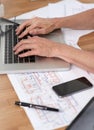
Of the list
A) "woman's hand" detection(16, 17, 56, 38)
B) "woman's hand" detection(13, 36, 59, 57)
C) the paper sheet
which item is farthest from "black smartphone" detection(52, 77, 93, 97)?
"woman's hand" detection(16, 17, 56, 38)

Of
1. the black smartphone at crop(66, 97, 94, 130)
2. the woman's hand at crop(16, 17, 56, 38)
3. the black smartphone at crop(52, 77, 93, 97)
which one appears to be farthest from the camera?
the woman's hand at crop(16, 17, 56, 38)

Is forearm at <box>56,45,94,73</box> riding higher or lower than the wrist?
lower

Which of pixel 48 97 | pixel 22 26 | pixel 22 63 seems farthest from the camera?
pixel 22 26

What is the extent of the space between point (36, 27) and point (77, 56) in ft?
0.84

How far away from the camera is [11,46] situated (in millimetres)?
1124

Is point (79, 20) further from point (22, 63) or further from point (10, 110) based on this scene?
point (10, 110)

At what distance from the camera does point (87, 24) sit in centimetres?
127

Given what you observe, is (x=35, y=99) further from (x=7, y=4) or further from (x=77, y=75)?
(x=7, y=4)

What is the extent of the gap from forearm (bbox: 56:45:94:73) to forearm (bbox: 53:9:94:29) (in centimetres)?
21

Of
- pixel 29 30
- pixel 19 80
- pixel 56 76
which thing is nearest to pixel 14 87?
pixel 19 80

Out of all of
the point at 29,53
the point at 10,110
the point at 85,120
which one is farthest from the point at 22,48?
the point at 85,120

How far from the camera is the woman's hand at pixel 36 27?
46.8 inches

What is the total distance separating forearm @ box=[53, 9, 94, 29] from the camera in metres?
1.25

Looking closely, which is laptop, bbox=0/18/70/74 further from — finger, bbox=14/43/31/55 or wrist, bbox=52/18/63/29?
wrist, bbox=52/18/63/29
